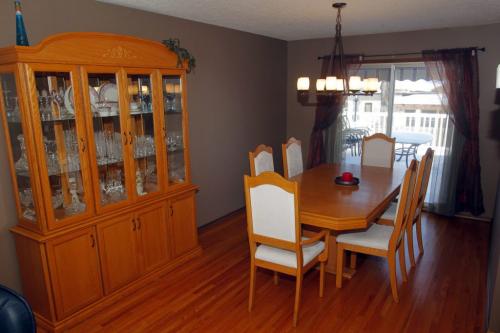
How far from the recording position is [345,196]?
9.85 ft

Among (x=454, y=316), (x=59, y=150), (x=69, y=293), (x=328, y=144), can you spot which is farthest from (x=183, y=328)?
(x=328, y=144)

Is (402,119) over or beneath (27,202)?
over

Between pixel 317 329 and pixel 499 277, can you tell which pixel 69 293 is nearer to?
pixel 317 329

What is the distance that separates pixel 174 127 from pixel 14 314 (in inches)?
83.2

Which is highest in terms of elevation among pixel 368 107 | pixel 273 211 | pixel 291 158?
pixel 368 107

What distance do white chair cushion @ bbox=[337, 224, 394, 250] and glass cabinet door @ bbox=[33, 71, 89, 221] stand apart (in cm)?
207

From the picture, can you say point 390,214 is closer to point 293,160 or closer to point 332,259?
point 332,259

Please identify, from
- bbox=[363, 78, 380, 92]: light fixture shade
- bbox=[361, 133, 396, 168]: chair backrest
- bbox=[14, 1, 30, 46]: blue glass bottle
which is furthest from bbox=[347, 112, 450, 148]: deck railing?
bbox=[14, 1, 30, 46]: blue glass bottle

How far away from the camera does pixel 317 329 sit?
2510 mm

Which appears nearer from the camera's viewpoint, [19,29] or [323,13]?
[19,29]

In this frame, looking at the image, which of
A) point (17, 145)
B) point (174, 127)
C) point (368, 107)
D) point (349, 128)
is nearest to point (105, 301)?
point (17, 145)

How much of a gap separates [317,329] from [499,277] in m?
1.20

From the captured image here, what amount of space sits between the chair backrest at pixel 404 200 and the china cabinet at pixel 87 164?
1931 millimetres

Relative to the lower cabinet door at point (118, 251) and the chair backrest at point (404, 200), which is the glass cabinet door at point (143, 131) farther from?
the chair backrest at point (404, 200)
